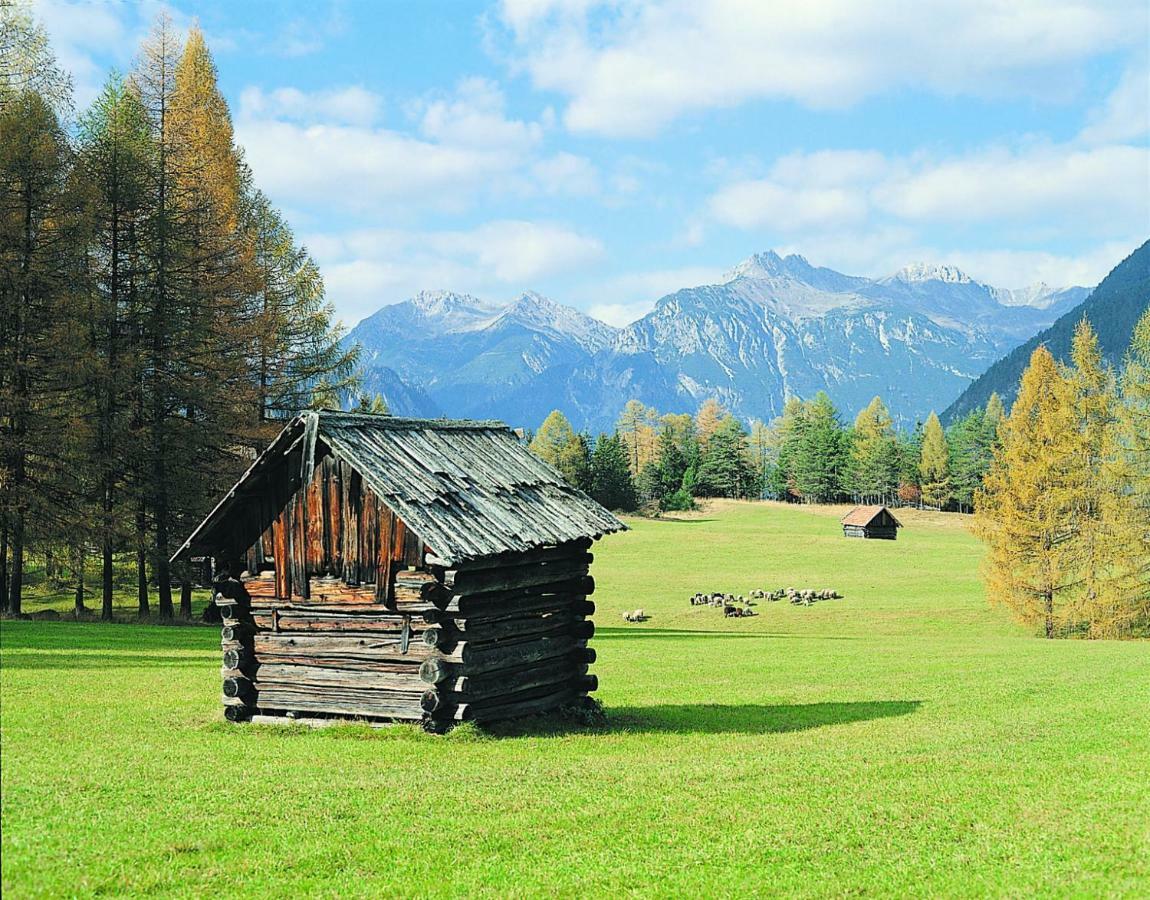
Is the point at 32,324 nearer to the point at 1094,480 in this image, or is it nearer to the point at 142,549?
the point at 142,549

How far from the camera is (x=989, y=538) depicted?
5128 cm

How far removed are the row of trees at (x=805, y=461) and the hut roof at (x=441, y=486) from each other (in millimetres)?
100278

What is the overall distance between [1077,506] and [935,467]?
312 feet

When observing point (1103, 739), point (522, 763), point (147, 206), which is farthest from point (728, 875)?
point (147, 206)

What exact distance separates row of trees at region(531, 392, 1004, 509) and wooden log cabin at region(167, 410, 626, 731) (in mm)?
101844

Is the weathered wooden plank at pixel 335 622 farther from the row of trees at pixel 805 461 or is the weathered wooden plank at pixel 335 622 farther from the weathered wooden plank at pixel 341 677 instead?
the row of trees at pixel 805 461

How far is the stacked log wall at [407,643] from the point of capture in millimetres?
16969

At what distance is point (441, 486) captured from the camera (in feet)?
59.3

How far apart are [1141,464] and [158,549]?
45.4 meters

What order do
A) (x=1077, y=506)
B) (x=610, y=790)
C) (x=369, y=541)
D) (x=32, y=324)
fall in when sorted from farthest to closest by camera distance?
(x=1077, y=506) < (x=32, y=324) < (x=369, y=541) < (x=610, y=790)

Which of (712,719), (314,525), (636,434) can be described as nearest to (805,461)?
(636,434)

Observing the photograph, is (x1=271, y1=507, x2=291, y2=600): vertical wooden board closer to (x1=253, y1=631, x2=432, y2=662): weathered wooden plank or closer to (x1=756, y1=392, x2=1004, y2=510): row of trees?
(x1=253, y1=631, x2=432, y2=662): weathered wooden plank

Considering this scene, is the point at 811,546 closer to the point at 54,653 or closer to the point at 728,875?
the point at 54,653

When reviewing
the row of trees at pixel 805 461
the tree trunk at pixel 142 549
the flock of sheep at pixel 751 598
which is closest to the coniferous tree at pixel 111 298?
the tree trunk at pixel 142 549
